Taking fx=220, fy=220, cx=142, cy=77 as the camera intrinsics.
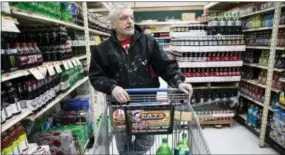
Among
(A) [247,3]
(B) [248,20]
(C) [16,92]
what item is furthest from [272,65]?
(C) [16,92]

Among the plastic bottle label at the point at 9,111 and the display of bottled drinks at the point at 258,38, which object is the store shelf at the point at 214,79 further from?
the plastic bottle label at the point at 9,111

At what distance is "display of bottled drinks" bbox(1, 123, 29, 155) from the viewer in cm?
145

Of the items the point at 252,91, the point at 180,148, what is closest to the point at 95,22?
the point at 252,91

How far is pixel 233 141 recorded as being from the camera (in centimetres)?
334

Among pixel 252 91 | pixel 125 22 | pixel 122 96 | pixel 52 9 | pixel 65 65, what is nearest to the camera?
pixel 122 96

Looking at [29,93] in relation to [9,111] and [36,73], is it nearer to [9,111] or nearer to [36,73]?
[36,73]

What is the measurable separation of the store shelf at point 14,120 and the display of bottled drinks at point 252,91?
335 cm

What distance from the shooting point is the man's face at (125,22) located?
1.78 metres

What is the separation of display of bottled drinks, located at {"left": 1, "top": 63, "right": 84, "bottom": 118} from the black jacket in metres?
0.45

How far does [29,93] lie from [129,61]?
812mm

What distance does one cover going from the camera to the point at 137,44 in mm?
1854

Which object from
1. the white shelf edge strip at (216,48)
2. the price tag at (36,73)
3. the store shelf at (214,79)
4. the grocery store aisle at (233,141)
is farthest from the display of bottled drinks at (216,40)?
the price tag at (36,73)

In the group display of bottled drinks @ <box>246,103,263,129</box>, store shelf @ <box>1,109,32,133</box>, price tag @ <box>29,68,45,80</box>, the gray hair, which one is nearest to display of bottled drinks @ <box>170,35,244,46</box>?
display of bottled drinks @ <box>246,103,263,129</box>

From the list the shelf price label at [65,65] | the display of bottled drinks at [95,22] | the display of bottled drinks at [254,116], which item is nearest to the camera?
the shelf price label at [65,65]
